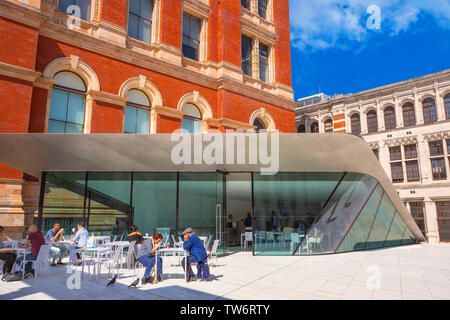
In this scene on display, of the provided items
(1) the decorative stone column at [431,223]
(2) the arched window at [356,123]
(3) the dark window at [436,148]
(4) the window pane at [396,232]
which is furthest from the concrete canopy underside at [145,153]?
(2) the arched window at [356,123]

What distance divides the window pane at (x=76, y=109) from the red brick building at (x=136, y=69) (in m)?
0.04

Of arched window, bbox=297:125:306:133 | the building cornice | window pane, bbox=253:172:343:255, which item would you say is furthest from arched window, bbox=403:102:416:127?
the building cornice

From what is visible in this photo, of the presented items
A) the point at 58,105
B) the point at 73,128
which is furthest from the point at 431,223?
the point at 58,105

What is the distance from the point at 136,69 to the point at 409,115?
2402cm

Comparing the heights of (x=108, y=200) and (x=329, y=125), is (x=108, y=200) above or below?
below

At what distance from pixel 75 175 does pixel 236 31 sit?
12862 millimetres

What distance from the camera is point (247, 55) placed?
21.3m

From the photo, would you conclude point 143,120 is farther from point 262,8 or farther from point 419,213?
point 419,213

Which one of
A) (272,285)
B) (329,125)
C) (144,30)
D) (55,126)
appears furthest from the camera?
(329,125)

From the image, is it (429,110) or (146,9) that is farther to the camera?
(429,110)

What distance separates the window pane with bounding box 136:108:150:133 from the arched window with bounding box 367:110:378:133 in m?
22.7

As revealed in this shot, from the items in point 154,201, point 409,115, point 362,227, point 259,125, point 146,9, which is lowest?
point 362,227

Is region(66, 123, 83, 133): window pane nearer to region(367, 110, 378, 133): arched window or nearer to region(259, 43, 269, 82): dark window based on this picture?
region(259, 43, 269, 82): dark window
